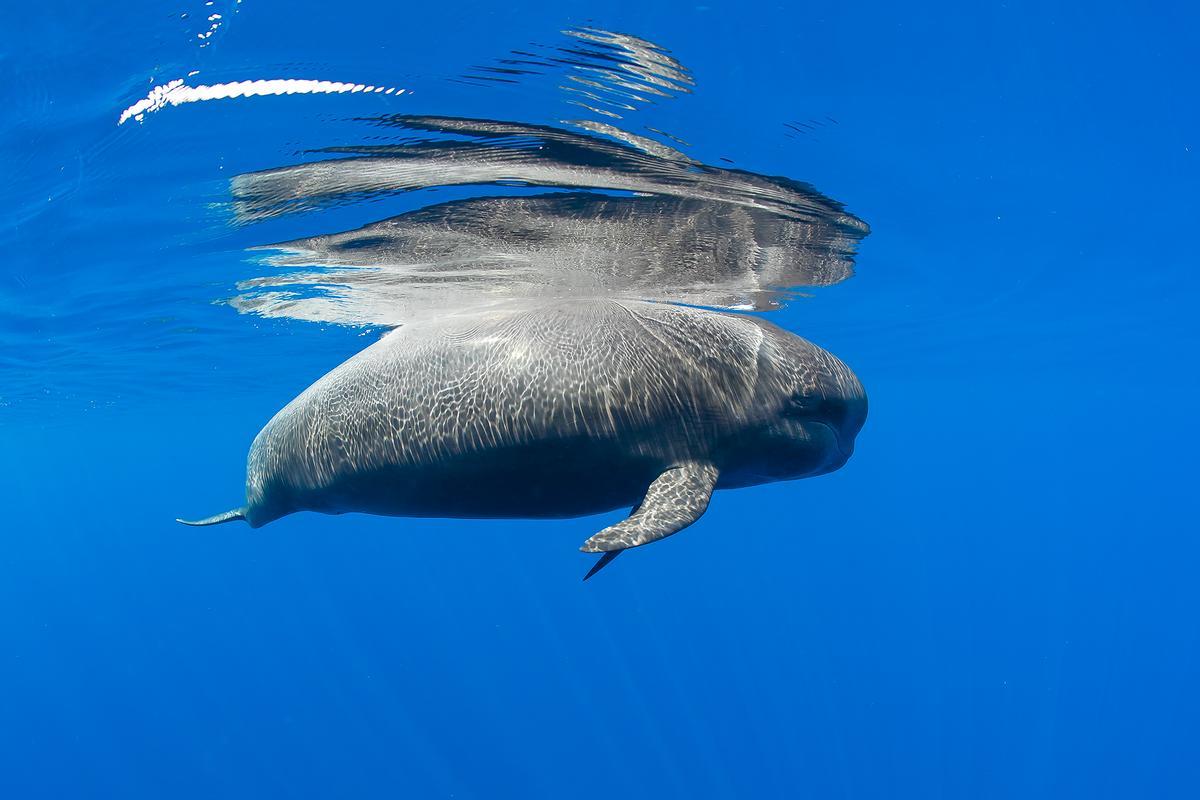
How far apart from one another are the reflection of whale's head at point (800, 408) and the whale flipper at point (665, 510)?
0.56 m

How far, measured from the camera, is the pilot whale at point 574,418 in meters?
A: 4.74

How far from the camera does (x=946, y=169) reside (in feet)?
33.7

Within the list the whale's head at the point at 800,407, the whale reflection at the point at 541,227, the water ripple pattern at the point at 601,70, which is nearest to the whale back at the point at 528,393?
the whale's head at the point at 800,407

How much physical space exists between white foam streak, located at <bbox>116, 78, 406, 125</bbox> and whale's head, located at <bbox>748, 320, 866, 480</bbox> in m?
3.90

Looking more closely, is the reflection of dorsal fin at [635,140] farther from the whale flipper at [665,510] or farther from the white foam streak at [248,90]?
the whale flipper at [665,510]

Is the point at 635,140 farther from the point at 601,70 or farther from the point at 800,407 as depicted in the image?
the point at 800,407

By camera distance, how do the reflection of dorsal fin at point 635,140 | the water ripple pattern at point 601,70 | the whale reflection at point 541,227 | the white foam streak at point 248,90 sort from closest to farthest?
the water ripple pattern at point 601,70 < the white foam streak at point 248,90 < the reflection of dorsal fin at point 635,140 < the whale reflection at point 541,227

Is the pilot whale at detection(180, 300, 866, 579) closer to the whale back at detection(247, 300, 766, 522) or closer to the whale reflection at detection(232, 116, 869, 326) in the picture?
the whale back at detection(247, 300, 766, 522)

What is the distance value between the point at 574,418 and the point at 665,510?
854mm

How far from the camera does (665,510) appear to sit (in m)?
4.31

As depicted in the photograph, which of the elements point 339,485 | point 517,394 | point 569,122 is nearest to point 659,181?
point 569,122

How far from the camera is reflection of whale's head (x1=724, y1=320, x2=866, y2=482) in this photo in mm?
5059

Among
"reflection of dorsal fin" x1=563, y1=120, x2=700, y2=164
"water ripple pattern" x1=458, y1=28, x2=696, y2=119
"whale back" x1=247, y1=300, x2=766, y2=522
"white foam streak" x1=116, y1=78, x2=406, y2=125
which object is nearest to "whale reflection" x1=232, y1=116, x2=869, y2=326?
"reflection of dorsal fin" x1=563, y1=120, x2=700, y2=164

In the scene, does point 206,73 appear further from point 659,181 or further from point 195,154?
point 659,181
